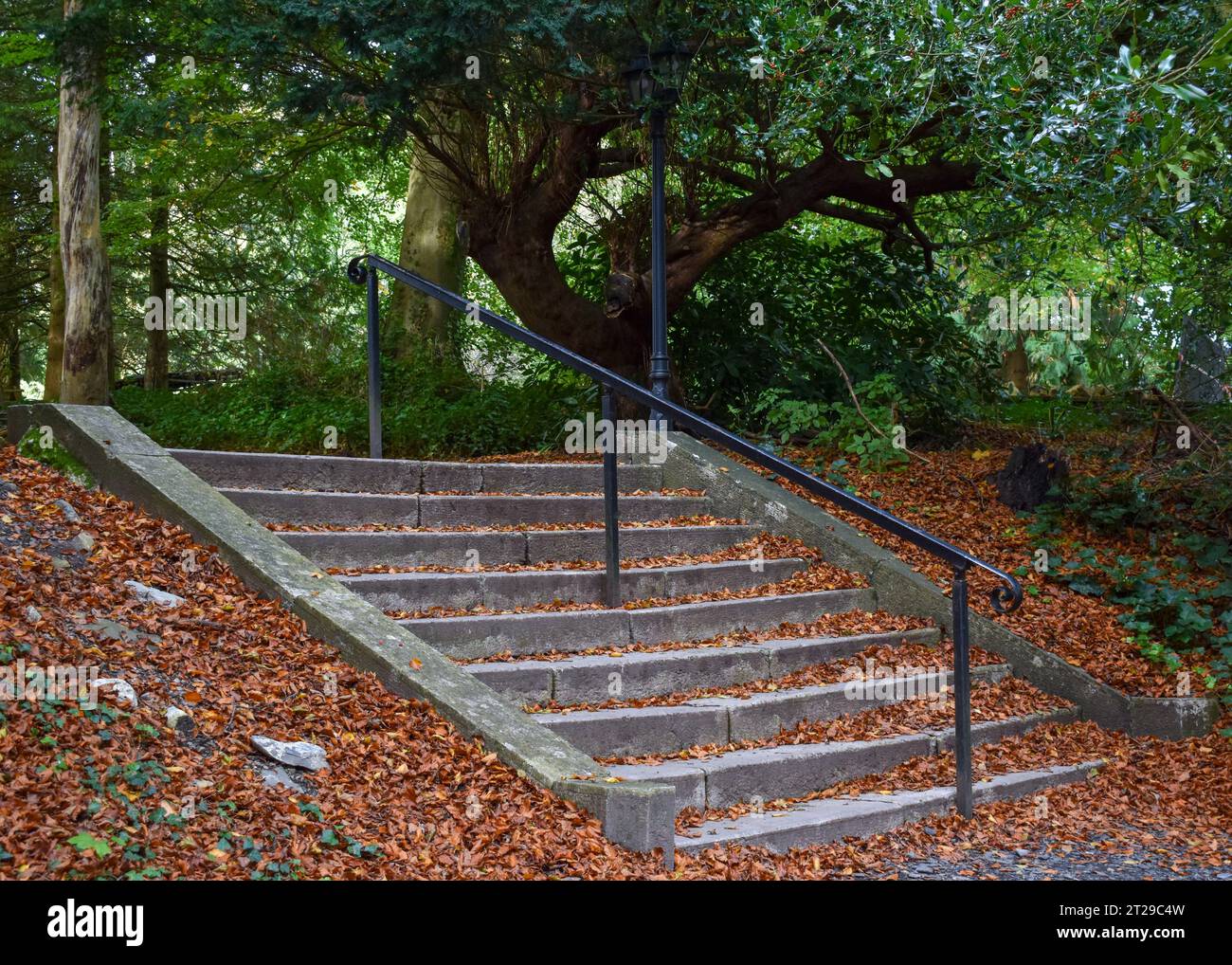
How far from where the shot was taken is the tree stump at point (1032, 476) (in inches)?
303

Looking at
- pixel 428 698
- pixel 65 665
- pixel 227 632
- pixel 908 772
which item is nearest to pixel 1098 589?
pixel 908 772

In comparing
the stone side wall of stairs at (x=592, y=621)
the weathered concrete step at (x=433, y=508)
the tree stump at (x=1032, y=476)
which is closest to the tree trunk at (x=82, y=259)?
the stone side wall of stairs at (x=592, y=621)

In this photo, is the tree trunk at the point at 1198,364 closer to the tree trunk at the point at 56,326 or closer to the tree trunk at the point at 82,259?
the tree trunk at the point at 82,259

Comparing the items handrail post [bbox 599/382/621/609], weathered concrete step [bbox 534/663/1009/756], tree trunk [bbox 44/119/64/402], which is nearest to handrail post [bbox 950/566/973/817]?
weathered concrete step [bbox 534/663/1009/756]

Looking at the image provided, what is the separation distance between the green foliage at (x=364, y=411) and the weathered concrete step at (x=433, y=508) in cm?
252

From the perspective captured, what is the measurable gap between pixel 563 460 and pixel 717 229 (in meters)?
2.50

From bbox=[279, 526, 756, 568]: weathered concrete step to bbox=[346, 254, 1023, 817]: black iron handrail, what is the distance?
375 millimetres

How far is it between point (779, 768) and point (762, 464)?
1809 millimetres

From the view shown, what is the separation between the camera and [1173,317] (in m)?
8.50

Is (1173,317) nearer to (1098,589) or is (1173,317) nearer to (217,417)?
(1098,589)

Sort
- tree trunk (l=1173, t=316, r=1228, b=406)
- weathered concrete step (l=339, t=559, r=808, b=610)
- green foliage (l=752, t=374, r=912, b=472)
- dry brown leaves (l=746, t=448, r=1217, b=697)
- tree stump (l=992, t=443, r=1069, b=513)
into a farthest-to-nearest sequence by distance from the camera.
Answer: tree trunk (l=1173, t=316, r=1228, b=406), green foliage (l=752, t=374, r=912, b=472), tree stump (l=992, t=443, r=1069, b=513), dry brown leaves (l=746, t=448, r=1217, b=697), weathered concrete step (l=339, t=559, r=808, b=610)

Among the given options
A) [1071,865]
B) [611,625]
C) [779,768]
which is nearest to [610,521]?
[611,625]

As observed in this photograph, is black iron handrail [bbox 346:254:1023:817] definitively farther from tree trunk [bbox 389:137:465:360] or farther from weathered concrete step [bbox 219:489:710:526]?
tree trunk [bbox 389:137:465:360]

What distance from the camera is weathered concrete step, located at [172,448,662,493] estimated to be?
5.55 m
